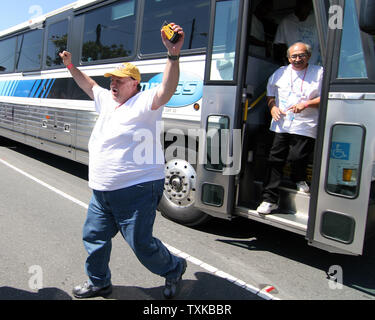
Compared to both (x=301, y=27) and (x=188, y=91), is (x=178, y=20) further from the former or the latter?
(x=301, y=27)

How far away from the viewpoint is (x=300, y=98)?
138 inches

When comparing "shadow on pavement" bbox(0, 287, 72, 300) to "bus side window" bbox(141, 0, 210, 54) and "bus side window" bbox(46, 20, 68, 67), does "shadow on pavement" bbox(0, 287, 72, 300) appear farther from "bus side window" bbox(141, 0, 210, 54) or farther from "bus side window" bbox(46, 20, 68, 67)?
"bus side window" bbox(46, 20, 68, 67)

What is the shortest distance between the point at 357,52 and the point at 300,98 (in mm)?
740

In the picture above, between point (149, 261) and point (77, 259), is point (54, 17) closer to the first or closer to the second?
point (77, 259)

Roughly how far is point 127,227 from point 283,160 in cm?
194

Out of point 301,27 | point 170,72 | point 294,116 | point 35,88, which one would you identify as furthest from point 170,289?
point 35,88

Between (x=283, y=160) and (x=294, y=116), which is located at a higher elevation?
(x=294, y=116)

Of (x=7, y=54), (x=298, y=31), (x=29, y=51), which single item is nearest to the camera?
(x=298, y=31)

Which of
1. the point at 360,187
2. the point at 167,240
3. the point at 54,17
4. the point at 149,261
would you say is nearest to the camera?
the point at 149,261

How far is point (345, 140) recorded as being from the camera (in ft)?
9.48

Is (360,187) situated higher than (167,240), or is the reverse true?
(360,187)

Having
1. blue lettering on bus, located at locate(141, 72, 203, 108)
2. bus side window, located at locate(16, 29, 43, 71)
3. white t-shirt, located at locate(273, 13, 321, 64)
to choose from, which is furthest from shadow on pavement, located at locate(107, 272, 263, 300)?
bus side window, located at locate(16, 29, 43, 71)

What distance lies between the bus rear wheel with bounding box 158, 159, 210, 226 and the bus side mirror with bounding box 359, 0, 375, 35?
2.42 m
